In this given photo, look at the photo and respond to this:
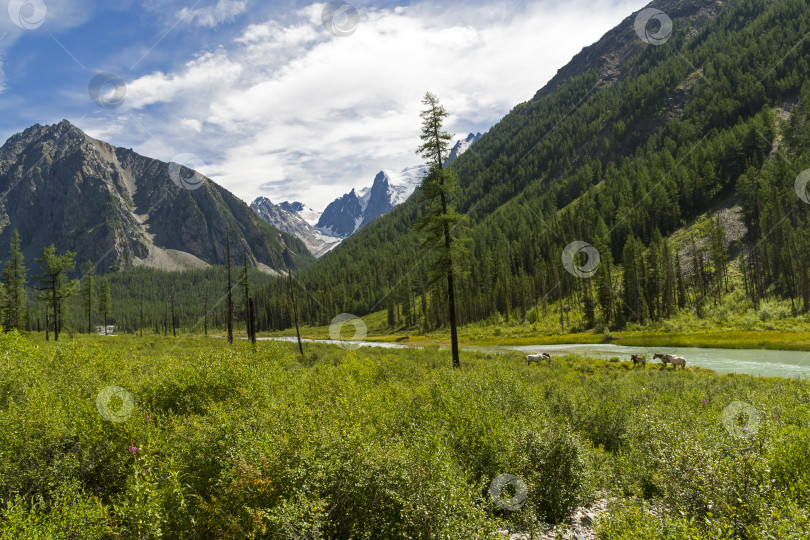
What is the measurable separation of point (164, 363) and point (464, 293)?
10504cm

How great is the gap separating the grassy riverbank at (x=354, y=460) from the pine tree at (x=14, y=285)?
73.2 m

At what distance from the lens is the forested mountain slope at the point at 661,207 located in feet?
271

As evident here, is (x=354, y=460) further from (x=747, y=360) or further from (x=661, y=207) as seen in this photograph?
(x=661, y=207)

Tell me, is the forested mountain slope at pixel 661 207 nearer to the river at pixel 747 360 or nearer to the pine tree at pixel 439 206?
the pine tree at pixel 439 206

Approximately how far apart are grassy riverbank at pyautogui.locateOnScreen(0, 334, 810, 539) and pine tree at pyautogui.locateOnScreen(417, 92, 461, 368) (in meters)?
13.5

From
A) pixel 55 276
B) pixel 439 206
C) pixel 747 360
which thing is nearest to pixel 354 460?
pixel 439 206

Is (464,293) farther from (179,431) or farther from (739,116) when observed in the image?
(739,116)

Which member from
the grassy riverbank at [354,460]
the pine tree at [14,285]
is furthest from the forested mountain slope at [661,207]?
the pine tree at [14,285]

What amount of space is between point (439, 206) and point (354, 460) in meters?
22.0

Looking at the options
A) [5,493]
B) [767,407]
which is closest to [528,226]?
[767,407]

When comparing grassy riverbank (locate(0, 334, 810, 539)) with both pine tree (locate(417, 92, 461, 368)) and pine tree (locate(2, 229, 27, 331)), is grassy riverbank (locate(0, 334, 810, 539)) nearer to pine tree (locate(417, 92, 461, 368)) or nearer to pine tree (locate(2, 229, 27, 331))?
pine tree (locate(417, 92, 461, 368))

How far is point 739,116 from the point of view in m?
141

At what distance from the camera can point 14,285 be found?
6919 centimetres

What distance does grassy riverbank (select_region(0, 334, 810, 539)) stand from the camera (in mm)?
6184
